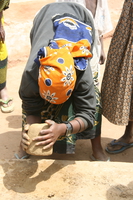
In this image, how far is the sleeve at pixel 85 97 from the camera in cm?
265

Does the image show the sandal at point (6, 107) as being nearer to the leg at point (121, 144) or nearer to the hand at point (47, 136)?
the leg at point (121, 144)

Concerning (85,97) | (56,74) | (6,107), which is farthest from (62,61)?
(6,107)

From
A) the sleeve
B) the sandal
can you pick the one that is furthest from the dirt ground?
the sandal

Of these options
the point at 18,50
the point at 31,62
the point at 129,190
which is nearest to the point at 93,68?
the point at 31,62

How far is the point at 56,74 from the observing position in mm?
2332

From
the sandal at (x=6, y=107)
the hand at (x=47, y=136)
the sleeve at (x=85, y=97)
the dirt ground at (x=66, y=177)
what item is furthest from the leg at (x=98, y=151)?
the sandal at (x=6, y=107)

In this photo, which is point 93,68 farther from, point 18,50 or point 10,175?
point 18,50

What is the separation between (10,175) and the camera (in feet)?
9.36

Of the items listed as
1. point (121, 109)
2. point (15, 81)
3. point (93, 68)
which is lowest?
point (15, 81)

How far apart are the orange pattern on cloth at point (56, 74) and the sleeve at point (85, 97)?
0.22 metres

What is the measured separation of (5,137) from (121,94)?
1.53m

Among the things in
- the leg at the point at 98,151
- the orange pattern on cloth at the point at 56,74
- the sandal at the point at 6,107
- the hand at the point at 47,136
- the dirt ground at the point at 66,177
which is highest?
the orange pattern on cloth at the point at 56,74

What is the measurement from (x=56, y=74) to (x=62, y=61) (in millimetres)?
104

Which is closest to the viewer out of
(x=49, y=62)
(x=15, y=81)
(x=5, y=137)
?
(x=49, y=62)
